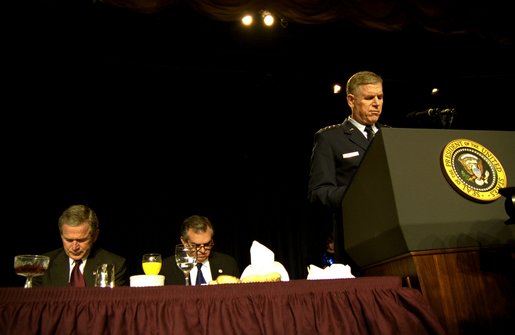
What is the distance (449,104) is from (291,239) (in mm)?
2579

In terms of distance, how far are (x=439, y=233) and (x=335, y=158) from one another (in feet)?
2.07

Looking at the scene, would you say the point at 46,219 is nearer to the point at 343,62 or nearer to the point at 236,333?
the point at 343,62

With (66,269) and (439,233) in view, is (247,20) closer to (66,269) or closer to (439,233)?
(66,269)

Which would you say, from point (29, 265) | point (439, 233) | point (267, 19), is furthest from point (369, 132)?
point (267, 19)

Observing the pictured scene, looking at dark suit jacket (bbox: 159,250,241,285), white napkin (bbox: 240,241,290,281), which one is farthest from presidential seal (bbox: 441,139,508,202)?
dark suit jacket (bbox: 159,250,241,285)

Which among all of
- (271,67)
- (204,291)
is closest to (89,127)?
(271,67)

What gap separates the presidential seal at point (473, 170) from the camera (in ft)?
3.70

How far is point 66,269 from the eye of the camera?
2637 mm

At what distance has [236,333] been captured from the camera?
99cm

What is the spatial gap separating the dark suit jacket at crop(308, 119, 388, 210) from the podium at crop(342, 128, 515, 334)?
37 cm

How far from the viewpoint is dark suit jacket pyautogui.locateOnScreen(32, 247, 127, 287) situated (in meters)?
2.54

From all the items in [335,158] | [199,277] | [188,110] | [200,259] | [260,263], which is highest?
[188,110]

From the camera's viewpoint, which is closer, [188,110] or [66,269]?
[66,269]

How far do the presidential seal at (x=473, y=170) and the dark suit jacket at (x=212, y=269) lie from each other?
2.35m
